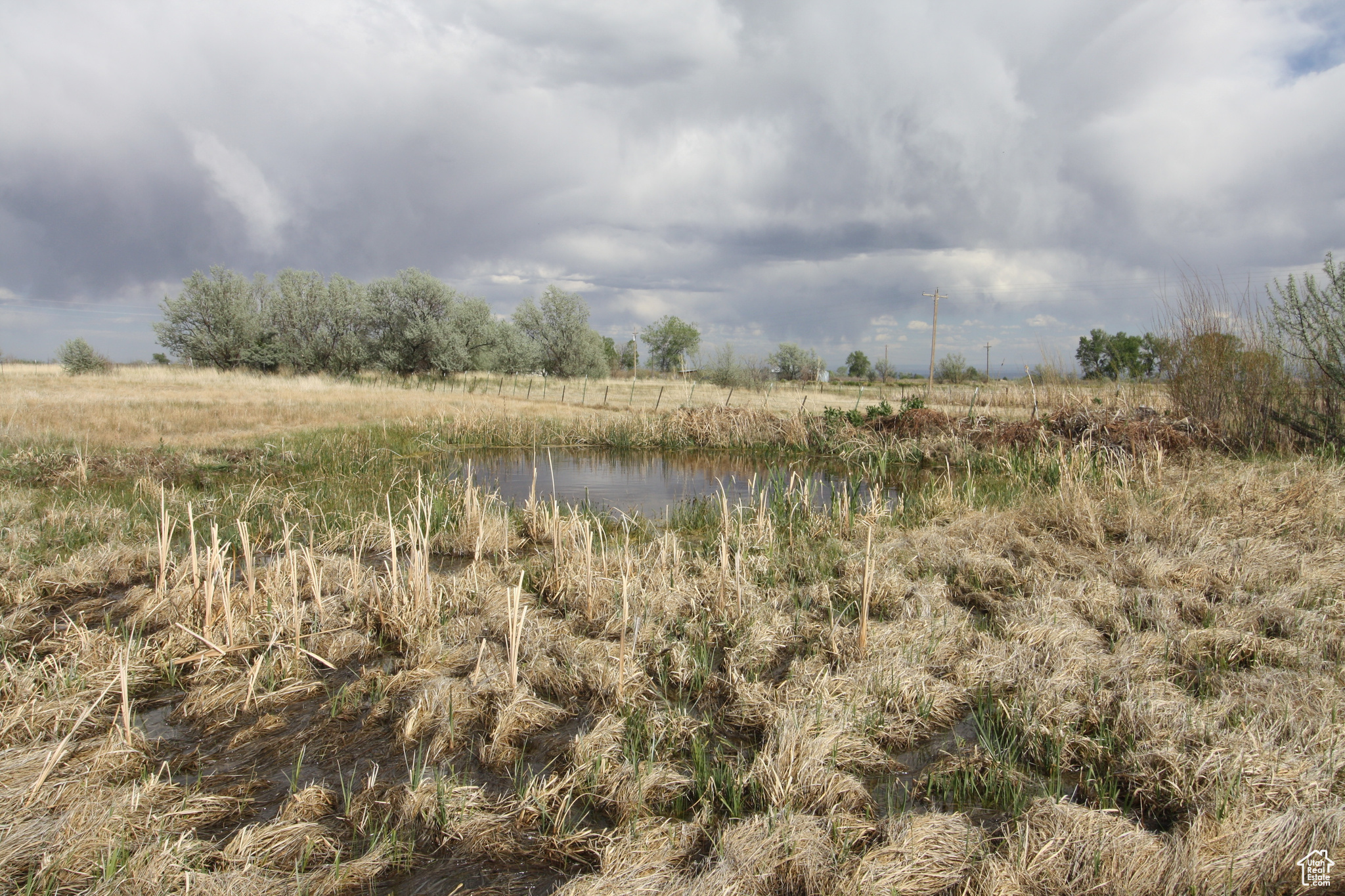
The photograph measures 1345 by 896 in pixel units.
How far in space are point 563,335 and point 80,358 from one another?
36.0m

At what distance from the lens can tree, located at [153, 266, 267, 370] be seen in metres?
52.4

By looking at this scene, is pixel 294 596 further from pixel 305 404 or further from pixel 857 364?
pixel 857 364

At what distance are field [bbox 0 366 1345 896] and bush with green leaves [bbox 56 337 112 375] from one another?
169ft

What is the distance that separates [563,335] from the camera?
62625mm

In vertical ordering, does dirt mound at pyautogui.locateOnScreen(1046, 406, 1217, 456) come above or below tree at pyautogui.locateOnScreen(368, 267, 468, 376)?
below

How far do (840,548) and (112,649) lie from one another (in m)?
6.62

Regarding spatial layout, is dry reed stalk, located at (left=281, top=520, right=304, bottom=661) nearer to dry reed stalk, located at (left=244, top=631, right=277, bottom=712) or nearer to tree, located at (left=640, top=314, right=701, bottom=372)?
dry reed stalk, located at (left=244, top=631, right=277, bottom=712)

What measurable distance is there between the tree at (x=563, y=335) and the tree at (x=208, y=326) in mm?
22390

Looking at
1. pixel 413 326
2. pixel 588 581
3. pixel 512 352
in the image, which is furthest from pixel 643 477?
pixel 512 352

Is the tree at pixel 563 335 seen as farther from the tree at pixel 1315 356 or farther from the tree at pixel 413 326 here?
the tree at pixel 1315 356

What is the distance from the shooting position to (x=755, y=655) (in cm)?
502

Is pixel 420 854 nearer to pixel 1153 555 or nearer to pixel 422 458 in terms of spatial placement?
pixel 1153 555

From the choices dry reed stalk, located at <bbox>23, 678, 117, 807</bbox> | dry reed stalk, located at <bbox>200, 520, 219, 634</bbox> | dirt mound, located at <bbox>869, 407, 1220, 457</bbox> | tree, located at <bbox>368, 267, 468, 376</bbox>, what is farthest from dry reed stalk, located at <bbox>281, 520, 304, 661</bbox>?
tree, located at <bbox>368, 267, 468, 376</bbox>

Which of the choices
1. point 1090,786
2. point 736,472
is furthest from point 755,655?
point 736,472
